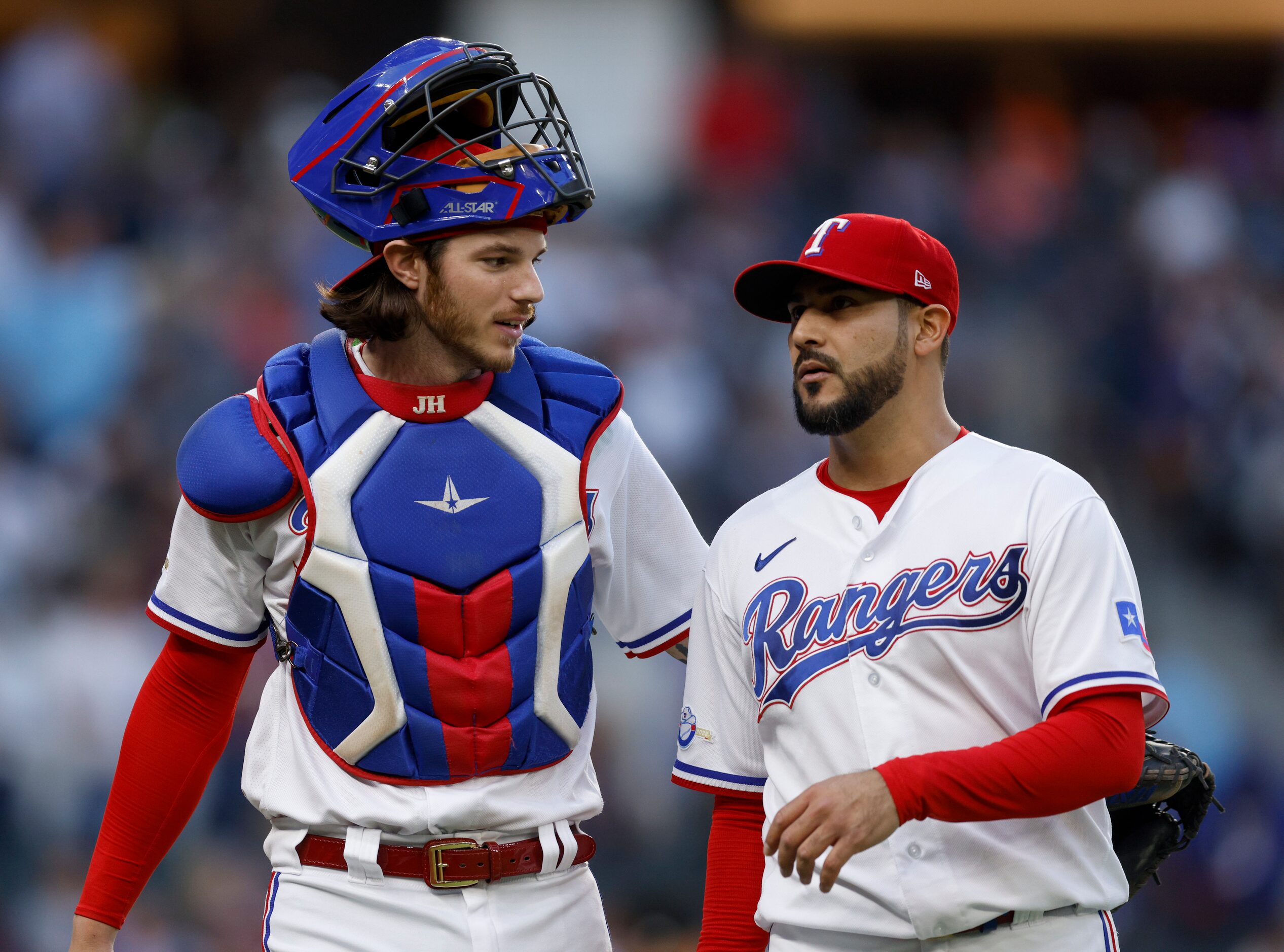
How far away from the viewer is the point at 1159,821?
303 cm

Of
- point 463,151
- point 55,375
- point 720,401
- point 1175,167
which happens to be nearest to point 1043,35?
point 1175,167

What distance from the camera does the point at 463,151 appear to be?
281cm

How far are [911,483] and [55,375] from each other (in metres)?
5.89

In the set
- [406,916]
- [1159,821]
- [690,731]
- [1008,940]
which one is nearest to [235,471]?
[406,916]

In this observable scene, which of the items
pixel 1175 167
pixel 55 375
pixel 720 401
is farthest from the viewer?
pixel 1175 167

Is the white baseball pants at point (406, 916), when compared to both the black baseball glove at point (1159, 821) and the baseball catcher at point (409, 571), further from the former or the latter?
the black baseball glove at point (1159, 821)

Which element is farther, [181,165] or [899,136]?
[899,136]

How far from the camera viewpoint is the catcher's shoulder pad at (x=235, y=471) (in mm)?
2732

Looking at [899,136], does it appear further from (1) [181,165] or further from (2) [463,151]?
(2) [463,151]

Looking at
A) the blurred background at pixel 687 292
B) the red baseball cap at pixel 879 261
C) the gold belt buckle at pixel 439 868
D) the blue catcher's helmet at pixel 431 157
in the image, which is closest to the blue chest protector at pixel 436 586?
the gold belt buckle at pixel 439 868

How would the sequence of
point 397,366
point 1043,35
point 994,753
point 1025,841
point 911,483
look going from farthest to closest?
point 1043,35, point 397,366, point 911,483, point 1025,841, point 994,753

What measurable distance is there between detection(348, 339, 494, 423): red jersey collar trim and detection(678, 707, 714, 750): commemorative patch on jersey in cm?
69

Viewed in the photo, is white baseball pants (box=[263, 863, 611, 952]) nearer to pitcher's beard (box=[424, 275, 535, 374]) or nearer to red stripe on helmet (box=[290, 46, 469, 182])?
pitcher's beard (box=[424, 275, 535, 374])

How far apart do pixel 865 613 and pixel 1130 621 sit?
429mm
